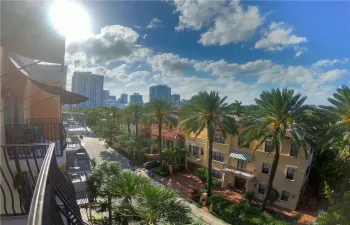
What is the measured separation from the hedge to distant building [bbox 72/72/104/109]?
119807mm

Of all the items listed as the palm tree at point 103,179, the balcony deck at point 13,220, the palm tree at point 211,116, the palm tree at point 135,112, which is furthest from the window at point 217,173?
the balcony deck at point 13,220

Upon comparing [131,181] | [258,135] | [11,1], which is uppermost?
[11,1]

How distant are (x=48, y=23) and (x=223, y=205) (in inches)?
809

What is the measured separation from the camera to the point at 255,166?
2381 centimetres

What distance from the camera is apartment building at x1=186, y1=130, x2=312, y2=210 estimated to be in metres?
21.0

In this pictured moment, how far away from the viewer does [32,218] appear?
156 cm

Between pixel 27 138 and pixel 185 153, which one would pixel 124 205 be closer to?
pixel 27 138

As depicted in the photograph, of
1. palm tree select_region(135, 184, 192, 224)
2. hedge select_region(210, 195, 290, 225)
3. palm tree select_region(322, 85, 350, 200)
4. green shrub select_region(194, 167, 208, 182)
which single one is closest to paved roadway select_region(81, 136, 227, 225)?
hedge select_region(210, 195, 290, 225)

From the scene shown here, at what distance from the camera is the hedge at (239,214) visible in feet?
56.8

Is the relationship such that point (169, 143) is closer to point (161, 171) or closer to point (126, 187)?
point (161, 171)

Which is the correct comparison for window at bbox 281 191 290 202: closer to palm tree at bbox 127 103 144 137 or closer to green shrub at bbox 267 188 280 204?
green shrub at bbox 267 188 280 204

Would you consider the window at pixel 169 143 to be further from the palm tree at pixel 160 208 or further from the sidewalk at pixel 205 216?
the palm tree at pixel 160 208

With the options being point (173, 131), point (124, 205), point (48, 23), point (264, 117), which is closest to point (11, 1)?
point (48, 23)

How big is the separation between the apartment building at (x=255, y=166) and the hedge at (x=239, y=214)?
16.3 ft
